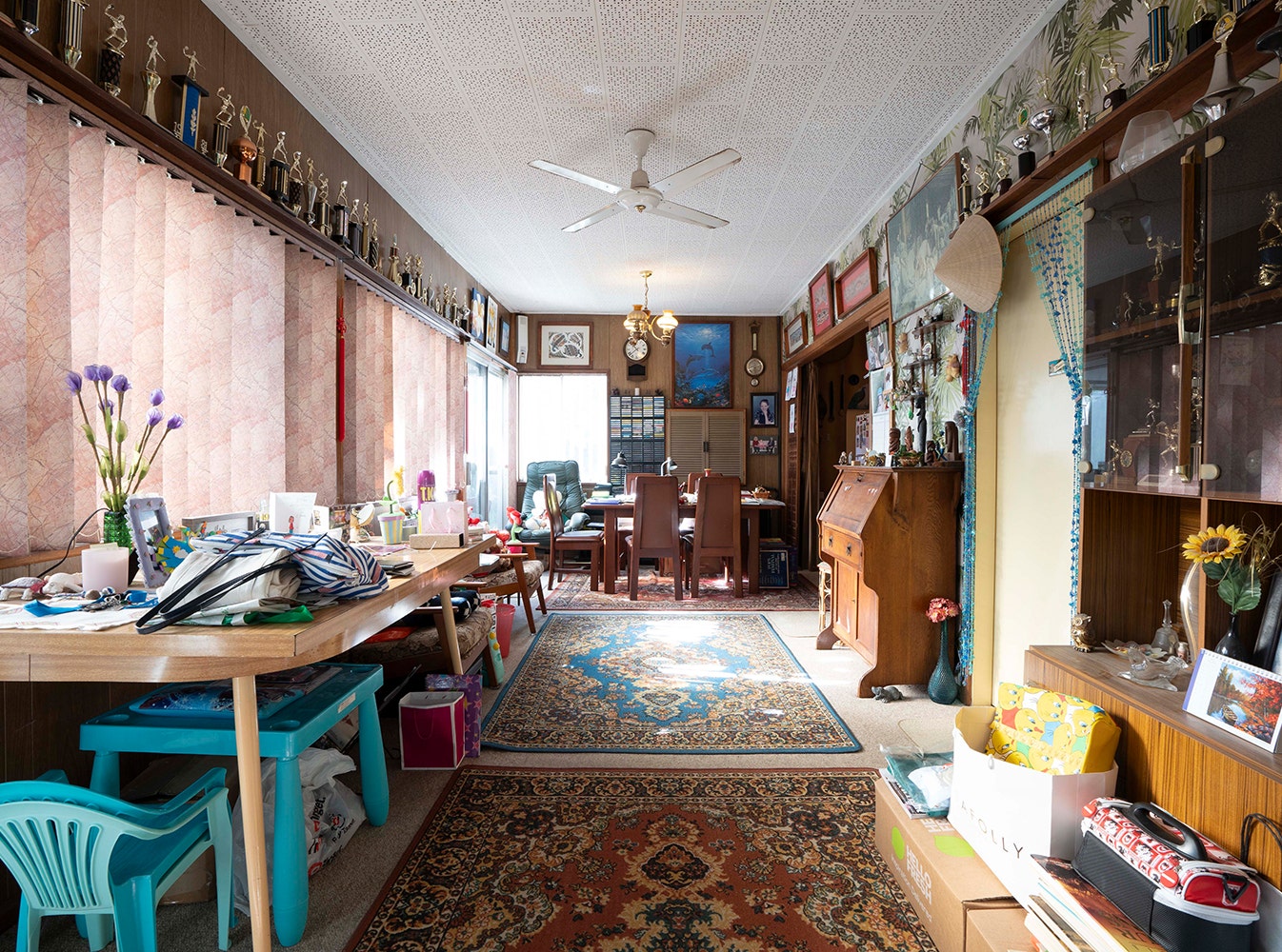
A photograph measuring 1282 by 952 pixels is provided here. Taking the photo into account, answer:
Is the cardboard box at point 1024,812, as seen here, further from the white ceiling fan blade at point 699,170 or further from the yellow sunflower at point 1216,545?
the white ceiling fan blade at point 699,170

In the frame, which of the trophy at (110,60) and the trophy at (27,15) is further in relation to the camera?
the trophy at (110,60)

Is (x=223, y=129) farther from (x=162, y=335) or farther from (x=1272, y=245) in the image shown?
(x=1272, y=245)

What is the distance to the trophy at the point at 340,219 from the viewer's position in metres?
3.38

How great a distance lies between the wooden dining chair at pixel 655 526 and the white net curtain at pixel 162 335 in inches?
84.2

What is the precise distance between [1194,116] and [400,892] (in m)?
3.02

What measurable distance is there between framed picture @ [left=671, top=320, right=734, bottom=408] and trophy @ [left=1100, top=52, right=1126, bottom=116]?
563 centimetres

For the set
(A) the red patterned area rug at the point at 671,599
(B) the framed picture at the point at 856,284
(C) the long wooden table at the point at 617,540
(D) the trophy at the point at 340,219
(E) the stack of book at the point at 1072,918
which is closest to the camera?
(E) the stack of book at the point at 1072,918

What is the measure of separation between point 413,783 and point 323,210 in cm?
269

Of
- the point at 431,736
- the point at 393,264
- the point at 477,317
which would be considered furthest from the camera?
the point at 477,317

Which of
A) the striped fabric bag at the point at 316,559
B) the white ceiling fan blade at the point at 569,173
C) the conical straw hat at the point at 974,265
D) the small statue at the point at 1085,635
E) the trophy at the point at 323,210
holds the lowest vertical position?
the small statue at the point at 1085,635

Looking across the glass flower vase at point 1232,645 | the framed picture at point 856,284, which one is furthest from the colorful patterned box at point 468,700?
the framed picture at point 856,284

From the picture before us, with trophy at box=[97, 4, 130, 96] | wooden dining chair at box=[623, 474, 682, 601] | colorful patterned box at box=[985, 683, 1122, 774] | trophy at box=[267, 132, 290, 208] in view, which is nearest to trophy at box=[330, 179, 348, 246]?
trophy at box=[267, 132, 290, 208]

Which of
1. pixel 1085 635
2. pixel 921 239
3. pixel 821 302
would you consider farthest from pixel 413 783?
pixel 821 302

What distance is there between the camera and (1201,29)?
1.69 m
